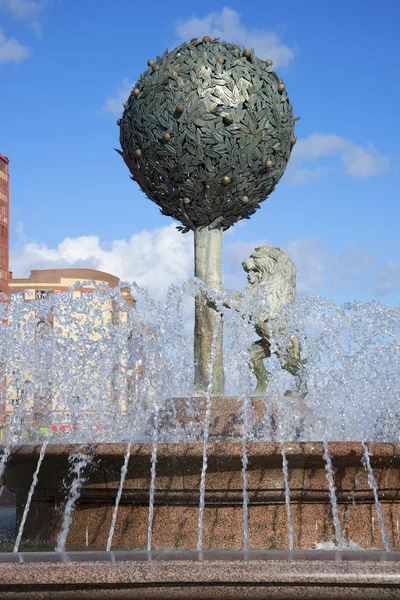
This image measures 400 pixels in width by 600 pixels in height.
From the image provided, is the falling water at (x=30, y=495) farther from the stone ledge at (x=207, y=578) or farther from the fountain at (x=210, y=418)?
the stone ledge at (x=207, y=578)

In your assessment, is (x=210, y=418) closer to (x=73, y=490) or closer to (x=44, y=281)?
(x=73, y=490)

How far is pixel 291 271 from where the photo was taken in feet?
26.8

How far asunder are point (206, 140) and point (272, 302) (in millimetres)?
1751

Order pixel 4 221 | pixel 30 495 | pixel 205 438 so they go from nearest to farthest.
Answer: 1. pixel 30 495
2. pixel 205 438
3. pixel 4 221

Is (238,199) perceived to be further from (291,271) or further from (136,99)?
(136,99)

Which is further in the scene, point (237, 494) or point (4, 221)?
point (4, 221)

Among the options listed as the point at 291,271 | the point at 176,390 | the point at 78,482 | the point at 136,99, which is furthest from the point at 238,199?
the point at 78,482

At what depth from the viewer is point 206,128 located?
25.6ft

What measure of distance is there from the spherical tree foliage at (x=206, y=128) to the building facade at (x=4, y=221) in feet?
155

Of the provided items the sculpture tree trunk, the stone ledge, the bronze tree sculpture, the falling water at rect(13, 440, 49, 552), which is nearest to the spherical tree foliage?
the bronze tree sculpture

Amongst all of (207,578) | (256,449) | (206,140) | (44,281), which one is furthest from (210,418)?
(44,281)

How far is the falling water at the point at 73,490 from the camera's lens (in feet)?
17.2

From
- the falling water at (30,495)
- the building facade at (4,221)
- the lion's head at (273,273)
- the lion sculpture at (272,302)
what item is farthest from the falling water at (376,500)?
the building facade at (4,221)

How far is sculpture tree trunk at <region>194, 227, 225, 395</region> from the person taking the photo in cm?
797
